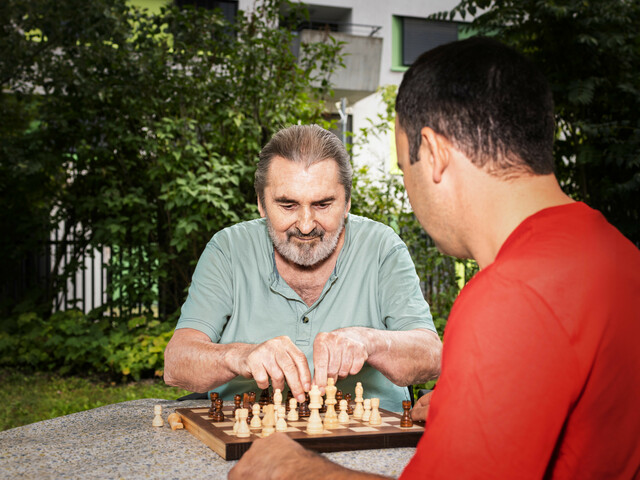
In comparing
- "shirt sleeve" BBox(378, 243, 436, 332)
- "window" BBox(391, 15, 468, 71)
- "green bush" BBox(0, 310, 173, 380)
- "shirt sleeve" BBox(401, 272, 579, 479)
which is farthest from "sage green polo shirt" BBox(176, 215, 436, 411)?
"window" BBox(391, 15, 468, 71)

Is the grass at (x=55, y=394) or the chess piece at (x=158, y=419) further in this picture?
the grass at (x=55, y=394)

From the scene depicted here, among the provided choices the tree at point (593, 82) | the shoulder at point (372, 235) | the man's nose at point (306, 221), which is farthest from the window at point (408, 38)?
the man's nose at point (306, 221)

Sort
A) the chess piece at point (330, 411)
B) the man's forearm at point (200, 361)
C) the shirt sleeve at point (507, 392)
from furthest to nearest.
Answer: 1. the man's forearm at point (200, 361)
2. the chess piece at point (330, 411)
3. the shirt sleeve at point (507, 392)

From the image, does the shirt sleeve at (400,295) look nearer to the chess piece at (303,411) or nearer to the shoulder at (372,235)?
the shoulder at (372,235)

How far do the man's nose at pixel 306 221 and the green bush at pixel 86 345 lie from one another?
15.7ft

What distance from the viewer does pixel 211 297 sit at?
8.98 feet

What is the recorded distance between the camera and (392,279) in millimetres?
2834

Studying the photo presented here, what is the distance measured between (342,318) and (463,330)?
1823 mm

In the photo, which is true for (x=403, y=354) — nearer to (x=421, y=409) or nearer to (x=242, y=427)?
(x=421, y=409)

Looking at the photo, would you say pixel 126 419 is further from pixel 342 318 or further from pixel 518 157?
pixel 518 157

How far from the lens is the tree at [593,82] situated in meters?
7.38

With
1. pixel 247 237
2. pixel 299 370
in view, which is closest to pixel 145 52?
pixel 247 237

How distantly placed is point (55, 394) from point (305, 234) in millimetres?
4914

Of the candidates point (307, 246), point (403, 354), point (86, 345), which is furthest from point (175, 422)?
point (86, 345)
